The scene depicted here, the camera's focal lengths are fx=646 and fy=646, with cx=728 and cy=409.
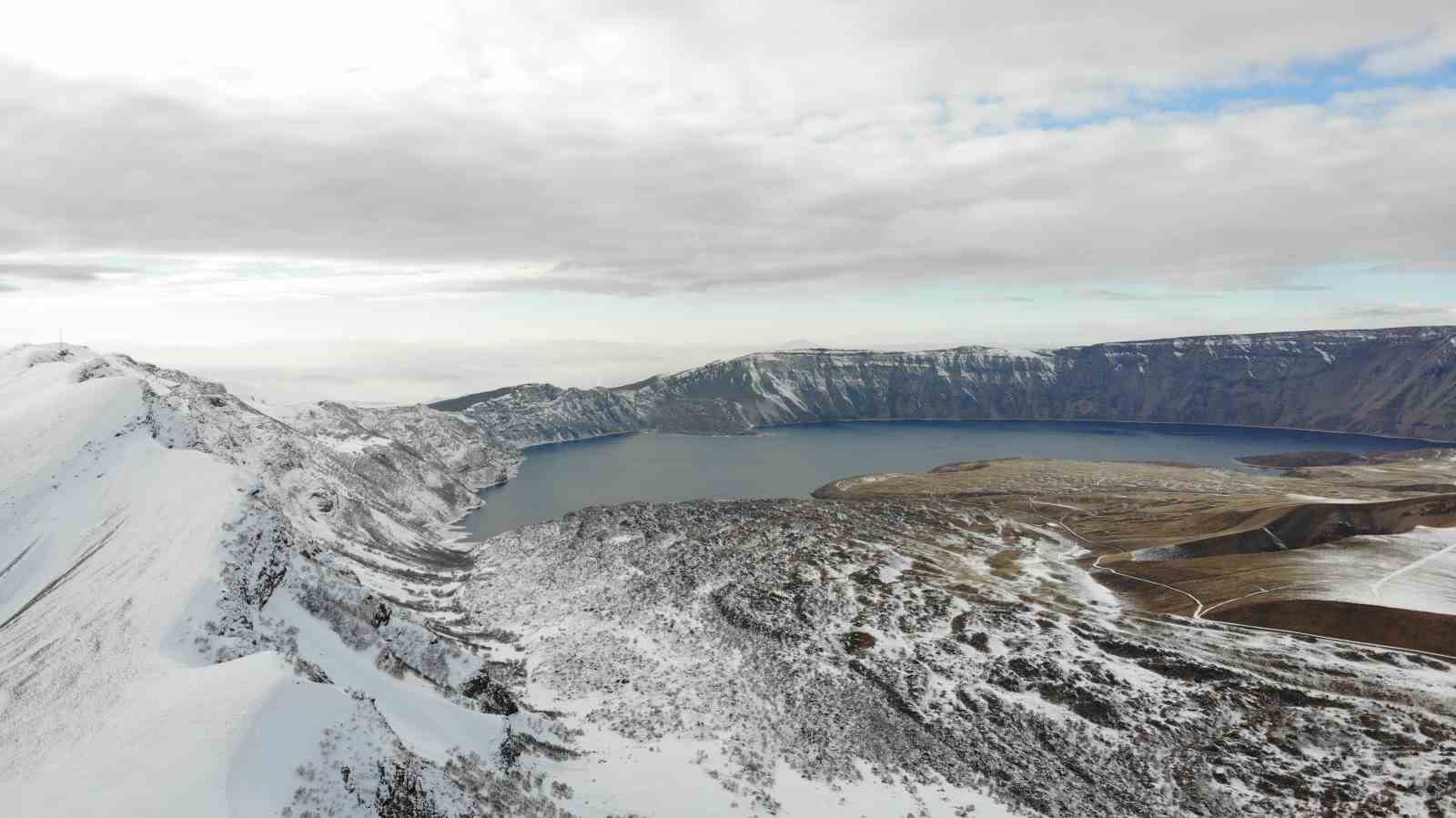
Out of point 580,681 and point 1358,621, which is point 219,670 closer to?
point 580,681

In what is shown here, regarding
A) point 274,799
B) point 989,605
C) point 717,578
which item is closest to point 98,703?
point 274,799

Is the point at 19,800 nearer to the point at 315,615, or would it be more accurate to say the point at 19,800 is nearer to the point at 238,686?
the point at 238,686

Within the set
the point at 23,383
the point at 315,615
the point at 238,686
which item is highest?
the point at 23,383

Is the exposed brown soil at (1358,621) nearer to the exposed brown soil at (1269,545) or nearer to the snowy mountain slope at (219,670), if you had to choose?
the exposed brown soil at (1269,545)

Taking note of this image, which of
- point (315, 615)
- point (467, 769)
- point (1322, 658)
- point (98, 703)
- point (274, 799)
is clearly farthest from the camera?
point (1322, 658)

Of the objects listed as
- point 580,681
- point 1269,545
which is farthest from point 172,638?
point 1269,545

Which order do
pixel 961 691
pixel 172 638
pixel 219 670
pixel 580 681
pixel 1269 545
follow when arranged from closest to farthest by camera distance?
1. pixel 219 670
2. pixel 172 638
3. pixel 961 691
4. pixel 580 681
5. pixel 1269 545

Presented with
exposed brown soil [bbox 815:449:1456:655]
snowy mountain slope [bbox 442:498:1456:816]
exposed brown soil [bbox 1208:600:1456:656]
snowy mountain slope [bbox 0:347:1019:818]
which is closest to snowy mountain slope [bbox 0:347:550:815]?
snowy mountain slope [bbox 0:347:1019:818]

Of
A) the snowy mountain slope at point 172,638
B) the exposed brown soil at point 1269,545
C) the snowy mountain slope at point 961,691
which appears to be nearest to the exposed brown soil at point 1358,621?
the exposed brown soil at point 1269,545
